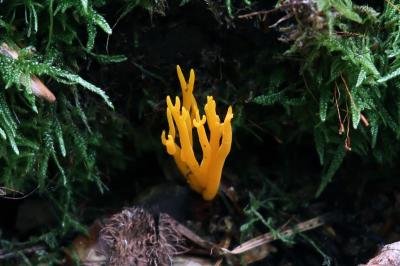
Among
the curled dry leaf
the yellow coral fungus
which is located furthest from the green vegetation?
the yellow coral fungus

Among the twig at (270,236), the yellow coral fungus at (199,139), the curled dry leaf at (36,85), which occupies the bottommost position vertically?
the twig at (270,236)

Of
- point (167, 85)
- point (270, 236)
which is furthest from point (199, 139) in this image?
point (270, 236)

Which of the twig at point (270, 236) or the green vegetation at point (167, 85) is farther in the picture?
the twig at point (270, 236)

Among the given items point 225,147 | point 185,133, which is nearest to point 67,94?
point 185,133

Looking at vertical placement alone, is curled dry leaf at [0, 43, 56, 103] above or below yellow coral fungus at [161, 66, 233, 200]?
above

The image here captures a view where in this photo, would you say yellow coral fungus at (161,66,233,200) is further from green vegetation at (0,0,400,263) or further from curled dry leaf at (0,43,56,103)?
curled dry leaf at (0,43,56,103)

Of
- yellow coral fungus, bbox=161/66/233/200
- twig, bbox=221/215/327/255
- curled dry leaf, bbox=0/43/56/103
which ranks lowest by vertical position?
twig, bbox=221/215/327/255

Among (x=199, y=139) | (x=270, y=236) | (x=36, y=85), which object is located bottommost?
(x=270, y=236)

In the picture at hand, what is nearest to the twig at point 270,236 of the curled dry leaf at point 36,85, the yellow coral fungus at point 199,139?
the yellow coral fungus at point 199,139

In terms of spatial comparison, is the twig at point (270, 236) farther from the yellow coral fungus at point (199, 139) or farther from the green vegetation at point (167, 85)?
the yellow coral fungus at point (199, 139)

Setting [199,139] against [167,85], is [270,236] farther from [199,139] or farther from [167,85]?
[167,85]
